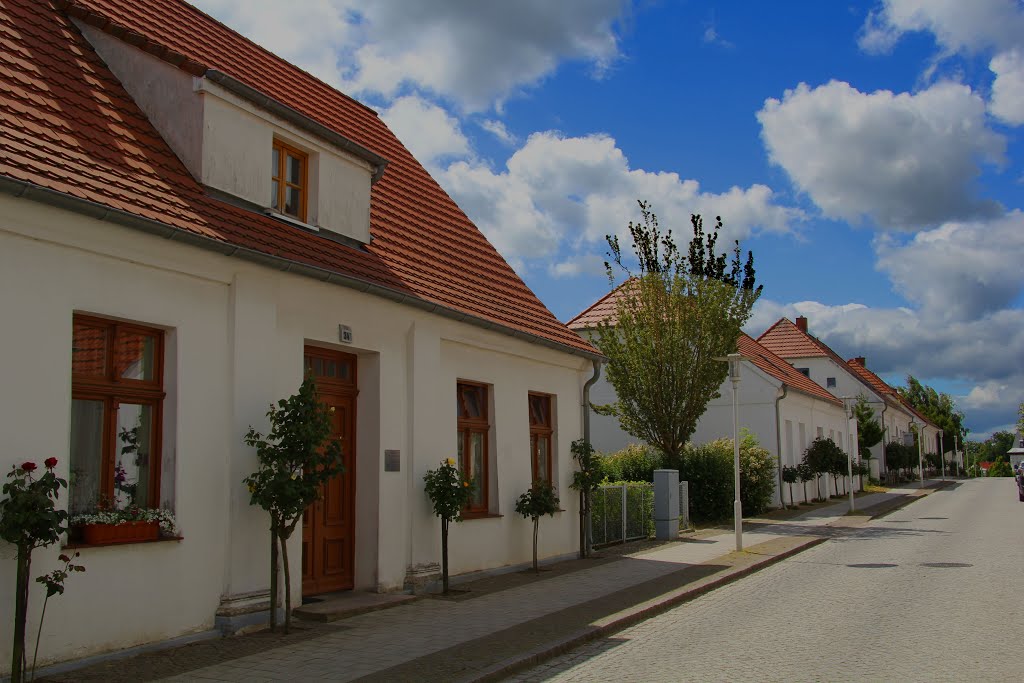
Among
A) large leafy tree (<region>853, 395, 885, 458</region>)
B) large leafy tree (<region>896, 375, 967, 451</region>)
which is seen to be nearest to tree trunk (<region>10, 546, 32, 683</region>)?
large leafy tree (<region>853, 395, 885, 458</region>)

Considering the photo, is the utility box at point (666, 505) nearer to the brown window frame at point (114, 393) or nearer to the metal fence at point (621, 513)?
the metal fence at point (621, 513)

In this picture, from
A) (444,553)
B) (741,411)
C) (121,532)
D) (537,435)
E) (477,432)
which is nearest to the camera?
(121,532)

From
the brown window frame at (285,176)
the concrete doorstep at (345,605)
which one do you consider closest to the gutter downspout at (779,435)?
the concrete doorstep at (345,605)

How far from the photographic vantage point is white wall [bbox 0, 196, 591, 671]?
7043 mm

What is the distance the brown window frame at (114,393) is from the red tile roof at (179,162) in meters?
1.00

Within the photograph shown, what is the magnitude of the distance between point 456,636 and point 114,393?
12.8ft

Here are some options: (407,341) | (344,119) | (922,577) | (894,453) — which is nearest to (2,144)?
(407,341)

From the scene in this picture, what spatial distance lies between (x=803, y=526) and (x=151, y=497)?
731 inches

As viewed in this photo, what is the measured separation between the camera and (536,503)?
1393cm

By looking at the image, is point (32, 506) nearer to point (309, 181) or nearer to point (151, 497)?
point (151, 497)

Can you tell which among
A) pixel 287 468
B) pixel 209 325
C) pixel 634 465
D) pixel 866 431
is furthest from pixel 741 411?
pixel 209 325

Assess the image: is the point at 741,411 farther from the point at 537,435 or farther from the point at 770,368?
the point at 537,435

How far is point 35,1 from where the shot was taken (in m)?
9.98

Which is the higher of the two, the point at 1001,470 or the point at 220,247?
the point at 220,247
